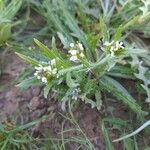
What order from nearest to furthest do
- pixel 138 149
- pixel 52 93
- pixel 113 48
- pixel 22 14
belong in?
pixel 113 48, pixel 138 149, pixel 52 93, pixel 22 14

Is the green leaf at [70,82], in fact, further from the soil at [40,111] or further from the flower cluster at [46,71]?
the soil at [40,111]

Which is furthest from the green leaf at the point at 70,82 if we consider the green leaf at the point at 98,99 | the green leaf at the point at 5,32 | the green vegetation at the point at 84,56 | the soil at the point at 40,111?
the green leaf at the point at 5,32

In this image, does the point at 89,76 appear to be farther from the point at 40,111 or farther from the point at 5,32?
the point at 5,32

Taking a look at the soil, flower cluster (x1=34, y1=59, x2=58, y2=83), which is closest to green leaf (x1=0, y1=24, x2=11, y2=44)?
the soil

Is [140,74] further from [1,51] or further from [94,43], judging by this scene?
[1,51]

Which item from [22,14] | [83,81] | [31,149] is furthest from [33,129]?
[22,14]

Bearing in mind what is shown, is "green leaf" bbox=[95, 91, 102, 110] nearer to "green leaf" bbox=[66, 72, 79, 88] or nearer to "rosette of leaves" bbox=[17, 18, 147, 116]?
"rosette of leaves" bbox=[17, 18, 147, 116]
